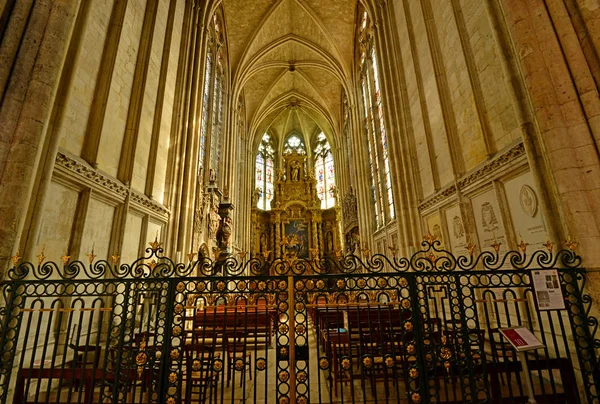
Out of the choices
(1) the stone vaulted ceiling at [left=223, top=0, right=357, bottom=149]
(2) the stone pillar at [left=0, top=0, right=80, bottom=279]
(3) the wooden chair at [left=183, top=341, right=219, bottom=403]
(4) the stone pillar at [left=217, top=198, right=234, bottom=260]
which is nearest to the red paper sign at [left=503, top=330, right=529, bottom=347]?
(3) the wooden chair at [left=183, top=341, right=219, bottom=403]

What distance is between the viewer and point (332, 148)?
26.4 meters

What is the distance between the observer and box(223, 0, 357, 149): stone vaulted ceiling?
16.6 m

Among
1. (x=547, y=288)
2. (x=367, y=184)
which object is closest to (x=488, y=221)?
(x=547, y=288)

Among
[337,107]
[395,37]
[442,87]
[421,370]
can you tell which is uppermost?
[337,107]

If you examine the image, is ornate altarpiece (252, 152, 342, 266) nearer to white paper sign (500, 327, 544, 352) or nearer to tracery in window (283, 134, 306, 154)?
tracery in window (283, 134, 306, 154)

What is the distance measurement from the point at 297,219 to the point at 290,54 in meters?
12.1

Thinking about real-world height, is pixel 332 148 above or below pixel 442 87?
above

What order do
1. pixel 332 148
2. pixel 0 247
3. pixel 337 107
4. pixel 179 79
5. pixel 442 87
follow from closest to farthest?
pixel 0 247 → pixel 442 87 → pixel 179 79 → pixel 337 107 → pixel 332 148

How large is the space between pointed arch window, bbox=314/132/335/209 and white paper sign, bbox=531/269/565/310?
22.5 m

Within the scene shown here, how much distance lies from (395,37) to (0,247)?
1155cm

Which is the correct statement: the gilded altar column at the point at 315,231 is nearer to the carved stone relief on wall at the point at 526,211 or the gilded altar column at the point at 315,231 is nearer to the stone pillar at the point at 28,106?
the carved stone relief on wall at the point at 526,211

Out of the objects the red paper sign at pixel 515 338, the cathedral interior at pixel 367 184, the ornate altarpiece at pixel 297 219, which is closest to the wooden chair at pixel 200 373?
the cathedral interior at pixel 367 184

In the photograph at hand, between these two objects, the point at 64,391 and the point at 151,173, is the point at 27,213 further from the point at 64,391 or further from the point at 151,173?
the point at 151,173

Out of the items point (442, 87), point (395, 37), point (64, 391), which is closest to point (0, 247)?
point (64, 391)
